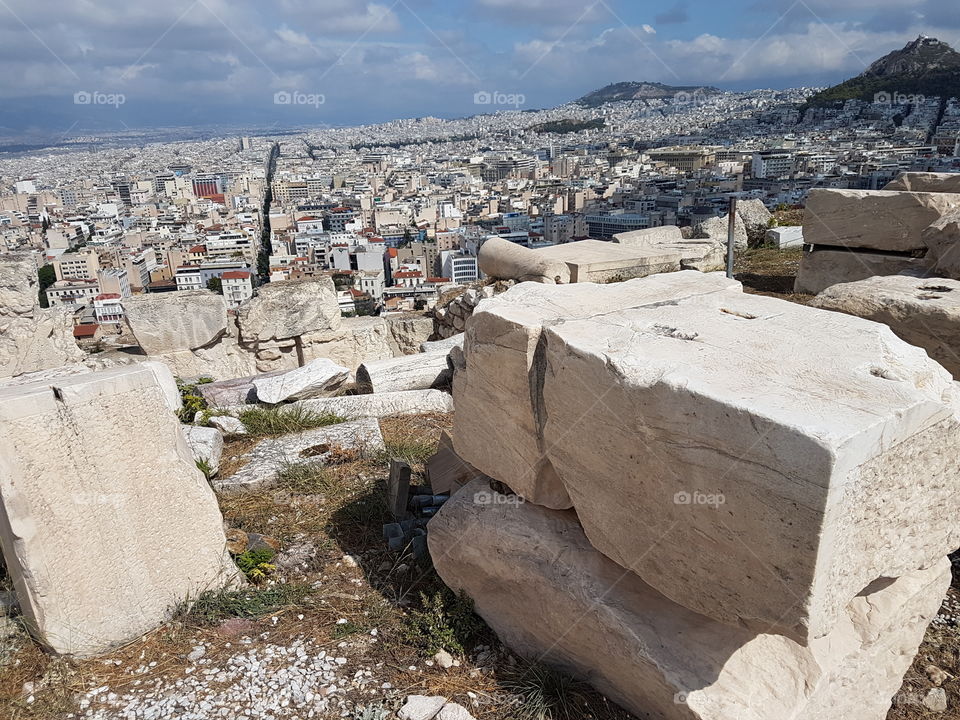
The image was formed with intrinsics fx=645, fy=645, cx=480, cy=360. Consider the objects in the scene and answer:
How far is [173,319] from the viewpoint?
6156 millimetres

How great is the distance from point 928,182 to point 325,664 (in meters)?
7.82

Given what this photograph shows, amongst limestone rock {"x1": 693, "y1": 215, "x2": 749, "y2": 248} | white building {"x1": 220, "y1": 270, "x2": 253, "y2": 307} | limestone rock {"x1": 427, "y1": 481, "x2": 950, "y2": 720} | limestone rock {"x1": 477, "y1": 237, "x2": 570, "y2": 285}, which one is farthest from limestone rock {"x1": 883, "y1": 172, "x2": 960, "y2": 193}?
white building {"x1": 220, "y1": 270, "x2": 253, "y2": 307}

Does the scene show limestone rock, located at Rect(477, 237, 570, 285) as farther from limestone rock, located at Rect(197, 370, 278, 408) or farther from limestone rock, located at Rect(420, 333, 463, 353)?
limestone rock, located at Rect(197, 370, 278, 408)

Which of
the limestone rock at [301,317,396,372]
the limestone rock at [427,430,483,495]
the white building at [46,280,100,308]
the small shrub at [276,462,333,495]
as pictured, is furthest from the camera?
the white building at [46,280,100,308]

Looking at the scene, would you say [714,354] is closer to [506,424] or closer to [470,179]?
[506,424]

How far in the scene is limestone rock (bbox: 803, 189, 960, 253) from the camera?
19.7ft

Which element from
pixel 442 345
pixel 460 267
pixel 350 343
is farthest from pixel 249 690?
pixel 460 267

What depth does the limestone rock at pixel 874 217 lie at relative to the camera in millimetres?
6012

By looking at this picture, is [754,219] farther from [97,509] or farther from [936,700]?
[97,509]

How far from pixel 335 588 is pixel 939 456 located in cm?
243

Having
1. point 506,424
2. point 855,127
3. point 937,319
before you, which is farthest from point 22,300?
point 855,127

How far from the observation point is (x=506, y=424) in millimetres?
2600

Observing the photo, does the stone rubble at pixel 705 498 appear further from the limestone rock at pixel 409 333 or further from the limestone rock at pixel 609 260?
the limestone rock at pixel 409 333

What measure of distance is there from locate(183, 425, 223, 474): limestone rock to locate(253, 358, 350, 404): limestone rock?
0.97 metres
